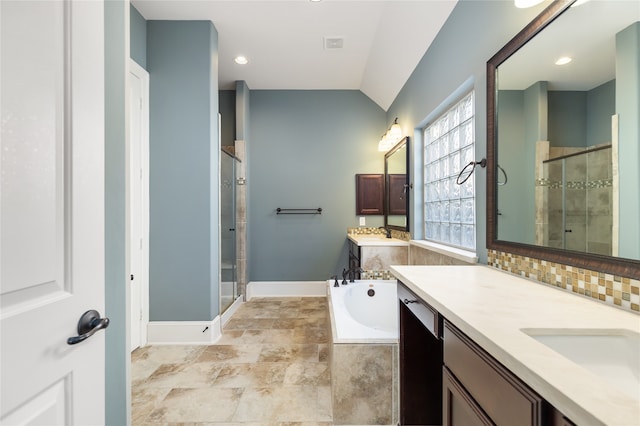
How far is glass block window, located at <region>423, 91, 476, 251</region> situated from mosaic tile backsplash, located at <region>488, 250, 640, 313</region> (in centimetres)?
64

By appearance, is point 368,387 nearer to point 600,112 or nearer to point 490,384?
point 490,384

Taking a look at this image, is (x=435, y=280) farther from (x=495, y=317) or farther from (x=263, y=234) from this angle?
(x=263, y=234)

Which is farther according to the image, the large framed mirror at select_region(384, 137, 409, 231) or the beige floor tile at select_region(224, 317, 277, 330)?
the large framed mirror at select_region(384, 137, 409, 231)

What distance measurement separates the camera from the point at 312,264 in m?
3.90

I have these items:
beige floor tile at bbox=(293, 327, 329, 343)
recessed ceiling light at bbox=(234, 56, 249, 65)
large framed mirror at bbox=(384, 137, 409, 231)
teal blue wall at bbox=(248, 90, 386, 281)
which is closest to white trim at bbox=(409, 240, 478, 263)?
large framed mirror at bbox=(384, 137, 409, 231)

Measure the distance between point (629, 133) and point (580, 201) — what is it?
258mm

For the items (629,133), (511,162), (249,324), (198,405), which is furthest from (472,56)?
(249,324)

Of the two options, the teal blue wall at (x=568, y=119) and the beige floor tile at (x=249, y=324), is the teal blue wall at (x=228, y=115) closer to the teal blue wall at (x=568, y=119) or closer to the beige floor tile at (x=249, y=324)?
the beige floor tile at (x=249, y=324)

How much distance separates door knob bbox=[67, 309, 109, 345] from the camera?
2.21 ft

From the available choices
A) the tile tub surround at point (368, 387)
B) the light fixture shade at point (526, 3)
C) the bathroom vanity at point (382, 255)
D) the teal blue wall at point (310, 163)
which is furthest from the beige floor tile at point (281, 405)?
the light fixture shade at point (526, 3)

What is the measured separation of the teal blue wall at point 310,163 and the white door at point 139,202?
159cm

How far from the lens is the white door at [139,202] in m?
2.38

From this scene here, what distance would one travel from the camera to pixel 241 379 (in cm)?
194

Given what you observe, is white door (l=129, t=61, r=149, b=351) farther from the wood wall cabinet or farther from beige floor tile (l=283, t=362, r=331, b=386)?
the wood wall cabinet
